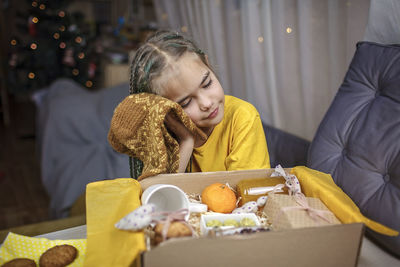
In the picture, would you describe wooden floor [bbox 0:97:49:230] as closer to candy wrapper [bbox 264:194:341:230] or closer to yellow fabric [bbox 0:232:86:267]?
yellow fabric [bbox 0:232:86:267]

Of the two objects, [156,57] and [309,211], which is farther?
[156,57]

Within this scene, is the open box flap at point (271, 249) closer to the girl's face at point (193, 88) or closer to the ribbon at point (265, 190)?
the ribbon at point (265, 190)

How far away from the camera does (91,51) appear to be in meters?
3.67

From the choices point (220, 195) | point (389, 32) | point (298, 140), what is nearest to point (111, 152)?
point (298, 140)

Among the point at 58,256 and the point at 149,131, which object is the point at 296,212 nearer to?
the point at 149,131

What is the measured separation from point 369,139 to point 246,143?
27cm

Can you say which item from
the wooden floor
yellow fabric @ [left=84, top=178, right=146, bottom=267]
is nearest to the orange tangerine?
yellow fabric @ [left=84, top=178, right=146, bottom=267]

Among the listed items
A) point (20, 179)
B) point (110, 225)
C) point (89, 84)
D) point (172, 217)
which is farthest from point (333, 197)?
point (89, 84)

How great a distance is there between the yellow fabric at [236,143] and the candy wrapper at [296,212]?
142 mm

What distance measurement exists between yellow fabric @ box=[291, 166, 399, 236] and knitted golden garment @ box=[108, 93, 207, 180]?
241 millimetres

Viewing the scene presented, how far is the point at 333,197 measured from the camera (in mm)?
604

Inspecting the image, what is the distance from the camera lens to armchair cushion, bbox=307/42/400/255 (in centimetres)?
68

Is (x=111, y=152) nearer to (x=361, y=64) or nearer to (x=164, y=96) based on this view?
(x=164, y=96)

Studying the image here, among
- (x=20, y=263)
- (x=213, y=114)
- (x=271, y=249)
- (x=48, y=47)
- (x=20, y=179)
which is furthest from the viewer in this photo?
(x=48, y=47)
